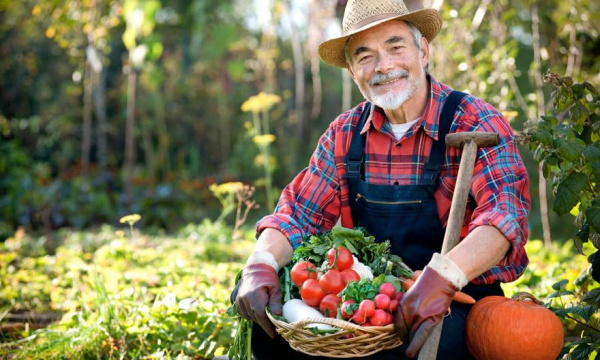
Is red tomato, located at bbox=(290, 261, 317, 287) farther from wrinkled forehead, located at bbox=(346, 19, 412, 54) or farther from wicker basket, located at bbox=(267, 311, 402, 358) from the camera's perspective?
wrinkled forehead, located at bbox=(346, 19, 412, 54)

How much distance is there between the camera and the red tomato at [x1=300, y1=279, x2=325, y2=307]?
92.1 inches

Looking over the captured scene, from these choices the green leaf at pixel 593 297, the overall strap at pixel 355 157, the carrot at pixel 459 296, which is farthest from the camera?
the overall strap at pixel 355 157

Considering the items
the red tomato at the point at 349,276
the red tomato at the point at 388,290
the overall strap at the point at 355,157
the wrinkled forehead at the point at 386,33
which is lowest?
the red tomato at the point at 388,290

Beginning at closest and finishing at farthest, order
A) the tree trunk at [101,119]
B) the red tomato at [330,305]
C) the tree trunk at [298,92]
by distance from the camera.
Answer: the red tomato at [330,305]
the tree trunk at [298,92]
the tree trunk at [101,119]

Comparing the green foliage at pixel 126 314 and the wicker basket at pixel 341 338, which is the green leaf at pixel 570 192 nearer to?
the wicker basket at pixel 341 338

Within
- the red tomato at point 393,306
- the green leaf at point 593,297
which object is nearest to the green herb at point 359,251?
the red tomato at point 393,306

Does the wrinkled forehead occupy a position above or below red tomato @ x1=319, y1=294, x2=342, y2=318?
above

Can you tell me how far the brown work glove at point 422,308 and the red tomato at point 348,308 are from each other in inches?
5.5

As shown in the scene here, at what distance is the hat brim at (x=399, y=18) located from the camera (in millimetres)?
2791

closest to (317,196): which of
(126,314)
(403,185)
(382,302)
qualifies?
(403,185)

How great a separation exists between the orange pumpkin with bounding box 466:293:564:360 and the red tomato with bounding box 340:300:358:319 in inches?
22.0

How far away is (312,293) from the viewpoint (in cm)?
234

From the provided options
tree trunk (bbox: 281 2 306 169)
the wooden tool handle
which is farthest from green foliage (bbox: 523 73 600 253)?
tree trunk (bbox: 281 2 306 169)

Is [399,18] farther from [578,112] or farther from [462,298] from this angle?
[462,298]
